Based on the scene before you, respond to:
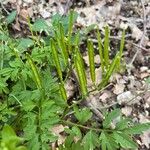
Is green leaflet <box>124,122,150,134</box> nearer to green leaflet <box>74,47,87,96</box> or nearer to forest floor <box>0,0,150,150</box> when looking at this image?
green leaflet <box>74,47,87,96</box>

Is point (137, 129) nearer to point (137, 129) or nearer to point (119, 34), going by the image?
point (137, 129)

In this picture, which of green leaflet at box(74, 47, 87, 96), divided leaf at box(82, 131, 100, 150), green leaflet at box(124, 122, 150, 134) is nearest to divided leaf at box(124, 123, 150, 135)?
green leaflet at box(124, 122, 150, 134)

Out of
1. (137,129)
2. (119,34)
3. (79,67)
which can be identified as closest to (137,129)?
(137,129)

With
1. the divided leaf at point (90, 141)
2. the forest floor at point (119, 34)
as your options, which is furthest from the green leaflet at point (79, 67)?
the forest floor at point (119, 34)

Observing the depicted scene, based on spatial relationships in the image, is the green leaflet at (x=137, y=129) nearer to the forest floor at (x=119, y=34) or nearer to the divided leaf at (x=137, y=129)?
the divided leaf at (x=137, y=129)

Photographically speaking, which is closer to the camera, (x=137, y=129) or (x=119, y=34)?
(x=137, y=129)

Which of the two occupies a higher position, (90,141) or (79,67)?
(79,67)

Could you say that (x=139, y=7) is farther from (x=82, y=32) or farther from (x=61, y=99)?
(x=61, y=99)

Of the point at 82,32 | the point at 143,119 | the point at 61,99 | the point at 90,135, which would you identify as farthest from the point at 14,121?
the point at 82,32

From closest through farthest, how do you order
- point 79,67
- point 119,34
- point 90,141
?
point 79,67 < point 90,141 < point 119,34
